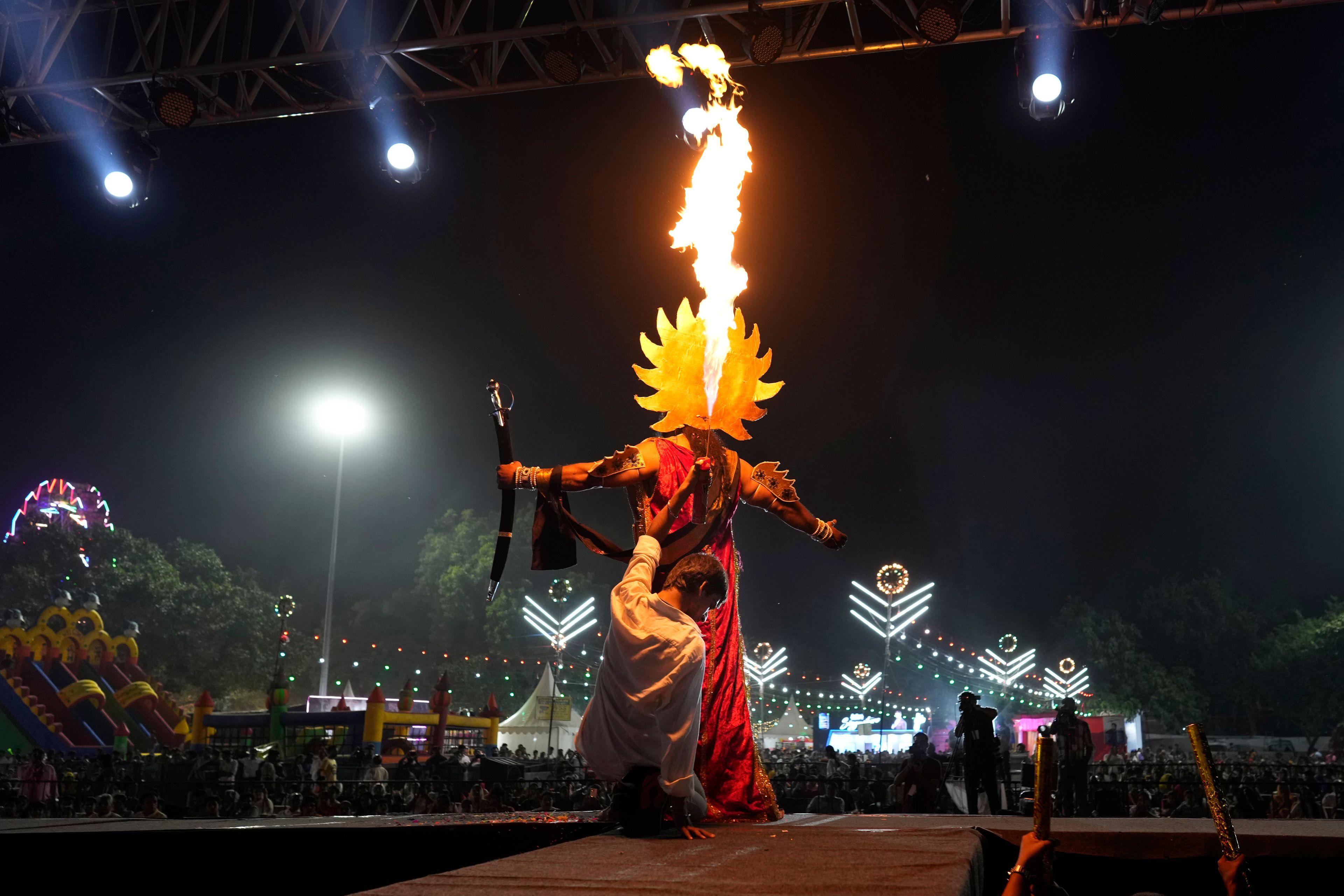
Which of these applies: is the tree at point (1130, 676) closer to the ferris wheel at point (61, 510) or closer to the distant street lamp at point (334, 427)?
the distant street lamp at point (334, 427)

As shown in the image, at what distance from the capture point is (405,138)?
34.7 ft

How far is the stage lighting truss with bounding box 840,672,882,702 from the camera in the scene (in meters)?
50.6

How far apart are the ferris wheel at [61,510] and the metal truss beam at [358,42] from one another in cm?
3048

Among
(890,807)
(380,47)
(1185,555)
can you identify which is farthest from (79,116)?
(1185,555)

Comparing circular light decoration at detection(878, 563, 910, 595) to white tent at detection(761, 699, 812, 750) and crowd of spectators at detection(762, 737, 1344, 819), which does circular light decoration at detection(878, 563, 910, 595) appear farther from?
crowd of spectators at detection(762, 737, 1344, 819)

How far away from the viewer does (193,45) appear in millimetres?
10008

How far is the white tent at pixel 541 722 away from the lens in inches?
972

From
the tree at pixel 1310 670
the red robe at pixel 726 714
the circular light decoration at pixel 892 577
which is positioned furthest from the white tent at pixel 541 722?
the tree at pixel 1310 670

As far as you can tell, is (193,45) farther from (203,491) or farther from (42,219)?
(203,491)

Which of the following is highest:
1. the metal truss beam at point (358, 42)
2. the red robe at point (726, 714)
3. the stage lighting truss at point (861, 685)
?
the metal truss beam at point (358, 42)

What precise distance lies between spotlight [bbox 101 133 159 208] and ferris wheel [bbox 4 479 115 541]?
98.1ft

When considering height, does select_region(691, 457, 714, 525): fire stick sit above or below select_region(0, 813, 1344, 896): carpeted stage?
above

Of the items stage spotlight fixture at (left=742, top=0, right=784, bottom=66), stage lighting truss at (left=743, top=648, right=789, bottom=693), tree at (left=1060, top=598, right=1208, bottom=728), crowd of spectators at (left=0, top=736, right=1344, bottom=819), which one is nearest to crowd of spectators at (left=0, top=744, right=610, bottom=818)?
crowd of spectators at (left=0, top=736, right=1344, bottom=819)

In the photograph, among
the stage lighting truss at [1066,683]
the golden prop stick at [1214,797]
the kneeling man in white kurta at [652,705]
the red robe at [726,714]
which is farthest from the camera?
the stage lighting truss at [1066,683]
